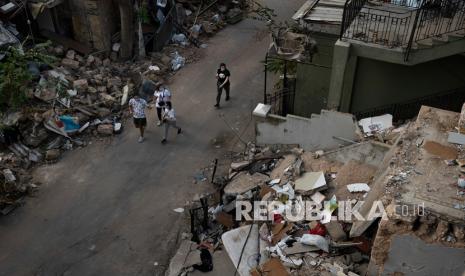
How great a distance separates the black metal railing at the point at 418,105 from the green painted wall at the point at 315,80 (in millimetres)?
1290

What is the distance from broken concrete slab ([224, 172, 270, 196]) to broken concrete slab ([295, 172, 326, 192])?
0.93m

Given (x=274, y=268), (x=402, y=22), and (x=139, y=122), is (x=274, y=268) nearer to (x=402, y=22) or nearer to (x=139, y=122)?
(x=139, y=122)

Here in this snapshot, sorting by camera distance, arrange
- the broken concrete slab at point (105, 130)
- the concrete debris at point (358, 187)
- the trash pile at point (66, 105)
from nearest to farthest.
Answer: the concrete debris at point (358, 187)
the trash pile at point (66, 105)
the broken concrete slab at point (105, 130)

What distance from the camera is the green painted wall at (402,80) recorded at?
11.1m

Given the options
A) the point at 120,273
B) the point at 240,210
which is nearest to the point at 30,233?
the point at 120,273

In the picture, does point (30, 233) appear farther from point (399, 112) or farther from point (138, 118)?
point (399, 112)

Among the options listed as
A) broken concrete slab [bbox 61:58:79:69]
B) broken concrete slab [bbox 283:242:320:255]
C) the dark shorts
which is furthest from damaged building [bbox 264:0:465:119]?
broken concrete slab [bbox 61:58:79:69]

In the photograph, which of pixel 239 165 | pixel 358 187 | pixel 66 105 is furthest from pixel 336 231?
pixel 66 105

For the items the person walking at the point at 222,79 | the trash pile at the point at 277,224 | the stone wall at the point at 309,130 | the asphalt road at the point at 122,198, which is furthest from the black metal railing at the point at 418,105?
the person walking at the point at 222,79

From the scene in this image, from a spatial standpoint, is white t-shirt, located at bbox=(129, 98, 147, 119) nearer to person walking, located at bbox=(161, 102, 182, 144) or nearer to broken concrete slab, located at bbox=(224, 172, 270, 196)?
person walking, located at bbox=(161, 102, 182, 144)

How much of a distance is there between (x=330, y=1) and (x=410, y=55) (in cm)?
337

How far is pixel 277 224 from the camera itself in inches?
348

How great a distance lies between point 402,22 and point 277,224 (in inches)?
227

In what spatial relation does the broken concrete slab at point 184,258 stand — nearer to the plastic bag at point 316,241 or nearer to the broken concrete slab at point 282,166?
the plastic bag at point 316,241
